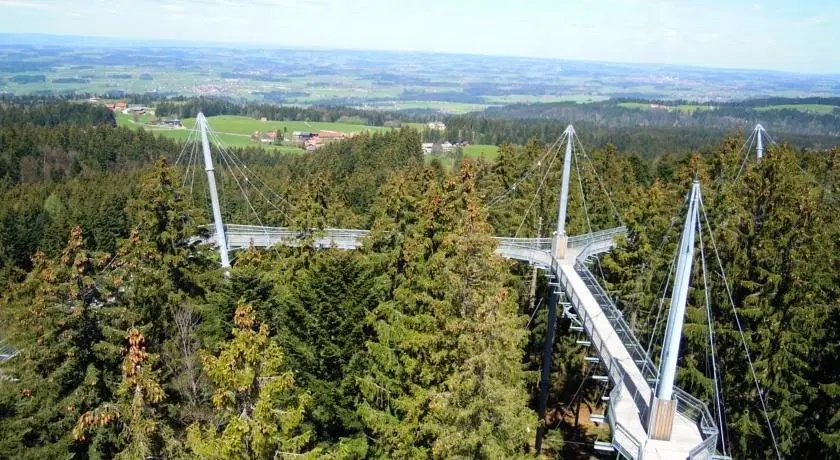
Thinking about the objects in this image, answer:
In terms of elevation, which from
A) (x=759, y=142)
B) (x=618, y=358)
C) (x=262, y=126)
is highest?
(x=759, y=142)

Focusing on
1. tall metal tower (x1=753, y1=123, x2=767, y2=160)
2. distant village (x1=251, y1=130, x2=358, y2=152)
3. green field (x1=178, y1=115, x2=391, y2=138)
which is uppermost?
tall metal tower (x1=753, y1=123, x2=767, y2=160)

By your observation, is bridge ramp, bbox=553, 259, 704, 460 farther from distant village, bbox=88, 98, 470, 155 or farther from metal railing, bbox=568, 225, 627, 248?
distant village, bbox=88, 98, 470, 155

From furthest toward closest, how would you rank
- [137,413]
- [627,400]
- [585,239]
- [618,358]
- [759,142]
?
1. [759,142]
2. [585,239]
3. [618,358]
4. [627,400]
5. [137,413]

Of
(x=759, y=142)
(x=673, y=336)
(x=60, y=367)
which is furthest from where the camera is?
(x=759, y=142)

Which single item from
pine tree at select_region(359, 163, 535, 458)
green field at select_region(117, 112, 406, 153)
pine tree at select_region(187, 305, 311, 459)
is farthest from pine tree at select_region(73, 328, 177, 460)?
green field at select_region(117, 112, 406, 153)

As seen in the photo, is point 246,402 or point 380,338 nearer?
point 246,402

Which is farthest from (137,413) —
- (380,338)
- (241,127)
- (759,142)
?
(241,127)

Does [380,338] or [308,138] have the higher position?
[380,338]

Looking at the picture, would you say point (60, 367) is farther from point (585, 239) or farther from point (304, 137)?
point (304, 137)

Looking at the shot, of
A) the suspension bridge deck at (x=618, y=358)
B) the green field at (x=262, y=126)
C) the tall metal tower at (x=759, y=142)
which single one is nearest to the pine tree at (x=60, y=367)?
the suspension bridge deck at (x=618, y=358)
